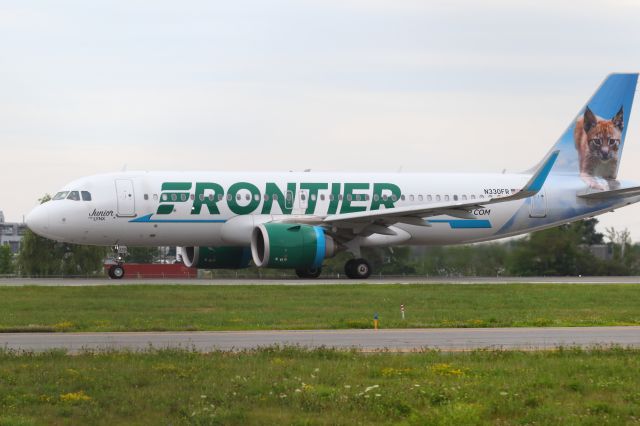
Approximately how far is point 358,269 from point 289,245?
4.40 m

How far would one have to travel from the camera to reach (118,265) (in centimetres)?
4125

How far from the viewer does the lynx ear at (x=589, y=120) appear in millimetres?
47156

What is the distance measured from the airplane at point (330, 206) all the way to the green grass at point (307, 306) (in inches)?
186

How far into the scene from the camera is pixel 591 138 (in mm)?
47000

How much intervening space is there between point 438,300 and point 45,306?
1066cm

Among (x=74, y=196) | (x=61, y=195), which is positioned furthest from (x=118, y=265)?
(x=61, y=195)

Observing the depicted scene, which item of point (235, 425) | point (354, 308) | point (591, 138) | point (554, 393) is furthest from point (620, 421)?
point (591, 138)

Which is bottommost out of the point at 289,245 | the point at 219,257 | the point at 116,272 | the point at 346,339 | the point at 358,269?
the point at 346,339

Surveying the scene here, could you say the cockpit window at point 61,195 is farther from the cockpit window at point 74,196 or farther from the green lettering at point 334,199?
the green lettering at point 334,199

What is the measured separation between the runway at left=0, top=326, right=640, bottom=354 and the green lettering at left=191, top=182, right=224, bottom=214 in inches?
761

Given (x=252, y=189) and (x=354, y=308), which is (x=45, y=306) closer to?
(x=354, y=308)

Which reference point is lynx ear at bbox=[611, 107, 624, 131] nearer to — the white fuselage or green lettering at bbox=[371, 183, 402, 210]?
the white fuselage

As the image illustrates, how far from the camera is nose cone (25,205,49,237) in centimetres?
3931

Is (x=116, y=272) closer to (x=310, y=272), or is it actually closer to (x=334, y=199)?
(x=310, y=272)
